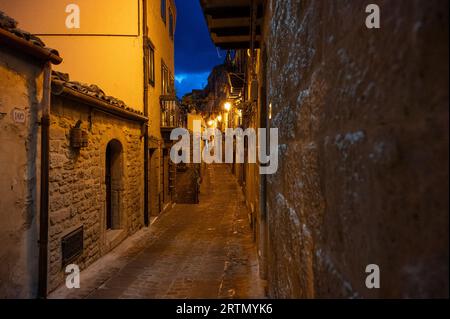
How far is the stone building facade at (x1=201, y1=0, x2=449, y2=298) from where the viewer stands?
71 centimetres

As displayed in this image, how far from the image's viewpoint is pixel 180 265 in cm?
671

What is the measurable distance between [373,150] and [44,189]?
4.99 m

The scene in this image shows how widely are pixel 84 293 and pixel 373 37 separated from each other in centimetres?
568

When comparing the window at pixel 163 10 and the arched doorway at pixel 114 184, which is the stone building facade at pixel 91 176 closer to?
the arched doorway at pixel 114 184

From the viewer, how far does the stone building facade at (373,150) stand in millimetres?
706

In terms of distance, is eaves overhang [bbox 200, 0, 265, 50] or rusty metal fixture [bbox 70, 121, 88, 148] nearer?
eaves overhang [bbox 200, 0, 265, 50]

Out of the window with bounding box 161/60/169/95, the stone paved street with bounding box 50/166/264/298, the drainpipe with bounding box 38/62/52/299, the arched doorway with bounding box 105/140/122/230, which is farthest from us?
the window with bounding box 161/60/169/95

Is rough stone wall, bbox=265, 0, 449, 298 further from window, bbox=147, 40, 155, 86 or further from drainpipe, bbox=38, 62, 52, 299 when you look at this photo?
window, bbox=147, 40, 155, 86

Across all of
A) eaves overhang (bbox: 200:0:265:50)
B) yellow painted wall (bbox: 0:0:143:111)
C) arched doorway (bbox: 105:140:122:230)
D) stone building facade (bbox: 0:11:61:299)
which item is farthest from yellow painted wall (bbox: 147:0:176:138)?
stone building facade (bbox: 0:11:61:299)

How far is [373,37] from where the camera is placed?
97 centimetres

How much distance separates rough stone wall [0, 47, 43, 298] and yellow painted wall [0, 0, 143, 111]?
5854 mm

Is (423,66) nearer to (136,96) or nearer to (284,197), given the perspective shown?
(284,197)

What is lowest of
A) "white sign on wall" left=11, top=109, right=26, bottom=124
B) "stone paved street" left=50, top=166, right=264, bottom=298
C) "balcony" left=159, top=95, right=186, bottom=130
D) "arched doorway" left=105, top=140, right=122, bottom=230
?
"stone paved street" left=50, top=166, right=264, bottom=298
